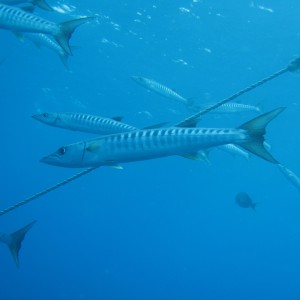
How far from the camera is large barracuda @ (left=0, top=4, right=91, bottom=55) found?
5.50 m

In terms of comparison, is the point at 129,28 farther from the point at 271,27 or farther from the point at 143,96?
the point at 143,96

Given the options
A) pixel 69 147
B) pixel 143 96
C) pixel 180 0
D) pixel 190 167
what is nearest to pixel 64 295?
pixel 143 96

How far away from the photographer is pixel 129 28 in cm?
2066

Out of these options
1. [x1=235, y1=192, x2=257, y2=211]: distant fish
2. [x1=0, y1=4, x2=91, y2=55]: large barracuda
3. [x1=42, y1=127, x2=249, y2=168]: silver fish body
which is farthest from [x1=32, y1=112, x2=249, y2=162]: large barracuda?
[x1=235, y1=192, x2=257, y2=211]: distant fish

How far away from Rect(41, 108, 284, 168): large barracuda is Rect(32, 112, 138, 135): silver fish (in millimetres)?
2040

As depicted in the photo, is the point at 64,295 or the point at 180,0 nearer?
the point at 180,0

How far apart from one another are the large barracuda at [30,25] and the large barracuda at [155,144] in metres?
1.95

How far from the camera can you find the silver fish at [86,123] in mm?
6414

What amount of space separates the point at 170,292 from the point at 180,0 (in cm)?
2331

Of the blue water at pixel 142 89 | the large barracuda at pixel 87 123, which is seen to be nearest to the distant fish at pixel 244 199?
the blue water at pixel 142 89

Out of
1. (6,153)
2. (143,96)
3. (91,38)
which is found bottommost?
(6,153)

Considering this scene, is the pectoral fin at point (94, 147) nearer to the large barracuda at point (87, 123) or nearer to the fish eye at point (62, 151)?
the fish eye at point (62, 151)

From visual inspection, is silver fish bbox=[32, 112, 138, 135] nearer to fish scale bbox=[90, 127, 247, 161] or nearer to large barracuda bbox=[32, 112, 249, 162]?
large barracuda bbox=[32, 112, 249, 162]

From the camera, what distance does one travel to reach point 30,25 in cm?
564
